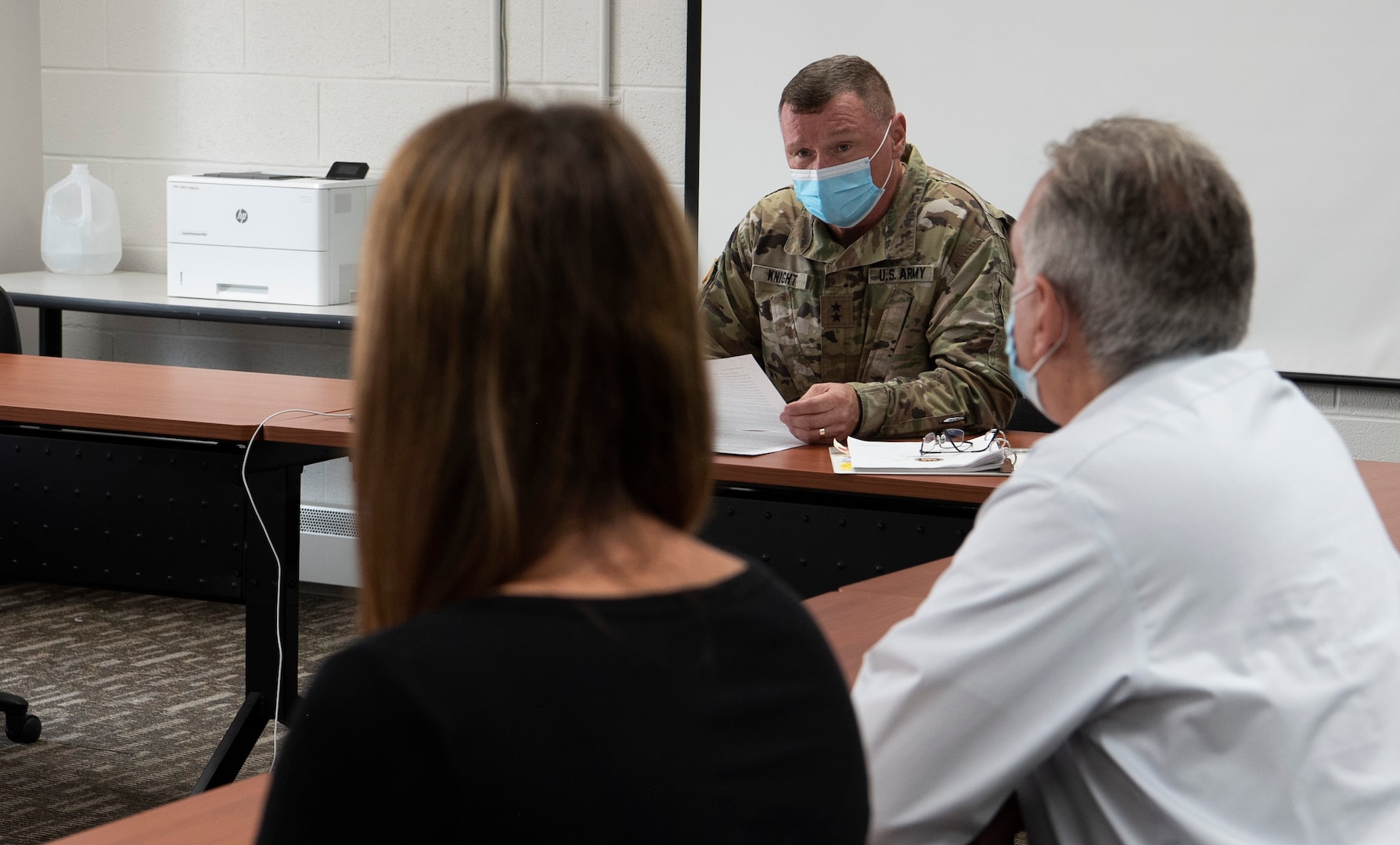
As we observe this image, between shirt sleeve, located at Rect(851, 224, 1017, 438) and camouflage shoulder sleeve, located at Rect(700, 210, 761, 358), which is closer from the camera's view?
shirt sleeve, located at Rect(851, 224, 1017, 438)

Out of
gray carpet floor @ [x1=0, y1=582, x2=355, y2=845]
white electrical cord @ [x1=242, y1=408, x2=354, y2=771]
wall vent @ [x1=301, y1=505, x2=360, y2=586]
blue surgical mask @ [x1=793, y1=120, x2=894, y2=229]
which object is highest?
blue surgical mask @ [x1=793, y1=120, x2=894, y2=229]

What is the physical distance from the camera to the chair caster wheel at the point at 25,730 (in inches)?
111

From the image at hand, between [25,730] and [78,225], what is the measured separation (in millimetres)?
1696

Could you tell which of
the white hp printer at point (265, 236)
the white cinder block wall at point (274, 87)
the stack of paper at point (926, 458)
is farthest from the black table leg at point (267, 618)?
the white cinder block wall at point (274, 87)

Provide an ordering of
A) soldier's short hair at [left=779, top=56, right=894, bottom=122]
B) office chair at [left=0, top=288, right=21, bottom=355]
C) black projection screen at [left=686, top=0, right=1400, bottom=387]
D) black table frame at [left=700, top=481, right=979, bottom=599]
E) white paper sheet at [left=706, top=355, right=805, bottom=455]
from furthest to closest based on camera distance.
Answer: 1. office chair at [left=0, top=288, right=21, bottom=355]
2. black projection screen at [left=686, top=0, right=1400, bottom=387]
3. soldier's short hair at [left=779, top=56, right=894, bottom=122]
4. white paper sheet at [left=706, top=355, right=805, bottom=455]
5. black table frame at [left=700, top=481, right=979, bottom=599]

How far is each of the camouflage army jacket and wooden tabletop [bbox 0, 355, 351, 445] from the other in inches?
30.7

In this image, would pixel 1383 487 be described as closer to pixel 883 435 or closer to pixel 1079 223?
pixel 883 435

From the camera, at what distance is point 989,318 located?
2465 mm

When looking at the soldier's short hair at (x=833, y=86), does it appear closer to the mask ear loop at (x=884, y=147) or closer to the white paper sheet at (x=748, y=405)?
the mask ear loop at (x=884, y=147)

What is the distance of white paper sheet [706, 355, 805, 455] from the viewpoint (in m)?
2.34

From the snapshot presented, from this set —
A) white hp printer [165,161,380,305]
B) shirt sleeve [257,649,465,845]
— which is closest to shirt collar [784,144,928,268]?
white hp printer [165,161,380,305]

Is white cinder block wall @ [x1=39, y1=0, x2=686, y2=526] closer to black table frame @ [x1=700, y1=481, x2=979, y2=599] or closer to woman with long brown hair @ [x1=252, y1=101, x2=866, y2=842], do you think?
black table frame @ [x1=700, y1=481, x2=979, y2=599]

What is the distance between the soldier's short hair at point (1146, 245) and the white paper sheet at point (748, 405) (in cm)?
132

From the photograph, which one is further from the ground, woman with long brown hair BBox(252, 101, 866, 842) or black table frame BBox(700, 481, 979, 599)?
woman with long brown hair BBox(252, 101, 866, 842)
